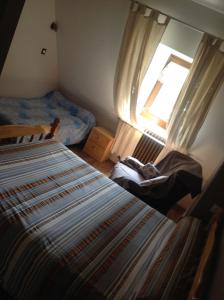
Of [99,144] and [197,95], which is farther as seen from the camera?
[99,144]

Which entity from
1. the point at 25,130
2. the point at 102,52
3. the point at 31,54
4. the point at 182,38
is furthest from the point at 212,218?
the point at 31,54

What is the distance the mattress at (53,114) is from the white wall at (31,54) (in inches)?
10.2

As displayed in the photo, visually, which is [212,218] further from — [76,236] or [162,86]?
[162,86]

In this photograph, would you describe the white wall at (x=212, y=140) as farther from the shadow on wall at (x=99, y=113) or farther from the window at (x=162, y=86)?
the shadow on wall at (x=99, y=113)

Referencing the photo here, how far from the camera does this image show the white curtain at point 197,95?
2.94 metres

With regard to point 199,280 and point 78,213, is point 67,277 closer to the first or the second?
point 78,213

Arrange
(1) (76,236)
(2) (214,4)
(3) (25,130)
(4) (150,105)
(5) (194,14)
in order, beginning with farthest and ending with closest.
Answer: (4) (150,105), (5) (194,14), (2) (214,4), (3) (25,130), (1) (76,236)

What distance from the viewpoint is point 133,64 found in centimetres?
347

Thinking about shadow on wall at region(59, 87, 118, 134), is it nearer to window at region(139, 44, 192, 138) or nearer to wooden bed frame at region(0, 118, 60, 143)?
window at region(139, 44, 192, 138)

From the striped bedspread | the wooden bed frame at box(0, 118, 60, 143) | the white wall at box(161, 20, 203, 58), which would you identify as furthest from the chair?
the white wall at box(161, 20, 203, 58)

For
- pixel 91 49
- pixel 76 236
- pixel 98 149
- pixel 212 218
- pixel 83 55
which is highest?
pixel 91 49

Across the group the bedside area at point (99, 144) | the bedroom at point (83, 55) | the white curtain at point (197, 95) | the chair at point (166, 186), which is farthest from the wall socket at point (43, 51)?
the chair at point (166, 186)

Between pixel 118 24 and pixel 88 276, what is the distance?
10.0ft

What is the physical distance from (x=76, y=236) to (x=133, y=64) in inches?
103
